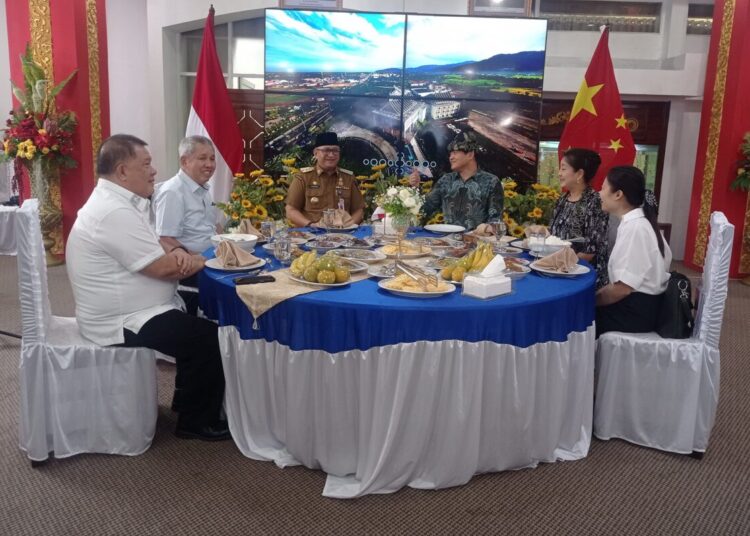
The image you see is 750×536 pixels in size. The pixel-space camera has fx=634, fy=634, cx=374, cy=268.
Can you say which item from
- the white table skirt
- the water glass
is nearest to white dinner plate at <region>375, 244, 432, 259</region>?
the water glass

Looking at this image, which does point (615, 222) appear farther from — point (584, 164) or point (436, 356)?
point (436, 356)

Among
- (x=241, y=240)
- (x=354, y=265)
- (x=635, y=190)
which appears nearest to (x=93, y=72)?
(x=241, y=240)

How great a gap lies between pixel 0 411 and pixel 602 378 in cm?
312

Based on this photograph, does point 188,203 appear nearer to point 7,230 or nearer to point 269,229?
point 269,229

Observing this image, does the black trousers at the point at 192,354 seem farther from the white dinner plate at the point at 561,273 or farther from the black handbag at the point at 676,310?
the black handbag at the point at 676,310

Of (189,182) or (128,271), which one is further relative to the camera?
(189,182)

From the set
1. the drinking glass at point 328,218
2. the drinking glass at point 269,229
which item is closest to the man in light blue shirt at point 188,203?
the drinking glass at point 269,229

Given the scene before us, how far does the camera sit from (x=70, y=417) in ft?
9.29

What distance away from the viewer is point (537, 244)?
332 centimetres

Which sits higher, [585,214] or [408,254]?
[585,214]

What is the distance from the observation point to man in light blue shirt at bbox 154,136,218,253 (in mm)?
3660

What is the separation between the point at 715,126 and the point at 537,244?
5.19 meters

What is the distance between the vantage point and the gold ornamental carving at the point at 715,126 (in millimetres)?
7094

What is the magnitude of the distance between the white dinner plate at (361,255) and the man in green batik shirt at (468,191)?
1228 millimetres
